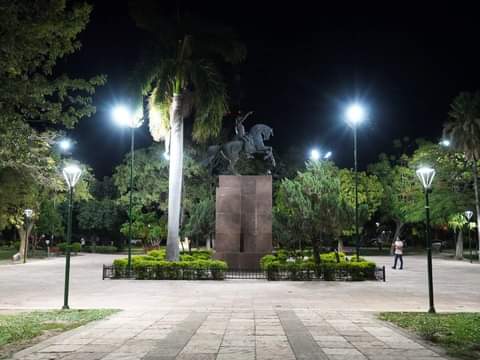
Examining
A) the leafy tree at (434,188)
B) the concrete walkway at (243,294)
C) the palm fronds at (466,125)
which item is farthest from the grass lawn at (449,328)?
the leafy tree at (434,188)

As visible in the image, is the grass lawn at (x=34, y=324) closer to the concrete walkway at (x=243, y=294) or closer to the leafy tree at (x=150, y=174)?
the concrete walkway at (x=243, y=294)

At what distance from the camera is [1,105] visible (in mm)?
9844

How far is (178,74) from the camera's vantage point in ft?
68.2

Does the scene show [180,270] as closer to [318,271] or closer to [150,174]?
[318,271]

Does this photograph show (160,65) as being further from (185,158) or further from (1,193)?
(185,158)

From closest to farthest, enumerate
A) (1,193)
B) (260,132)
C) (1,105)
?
(1,105)
(1,193)
(260,132)

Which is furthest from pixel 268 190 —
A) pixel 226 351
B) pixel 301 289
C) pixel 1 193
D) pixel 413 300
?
pixel 226 351

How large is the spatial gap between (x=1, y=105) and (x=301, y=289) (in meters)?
11.0

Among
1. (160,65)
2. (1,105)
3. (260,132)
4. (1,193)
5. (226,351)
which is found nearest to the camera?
(226,351)

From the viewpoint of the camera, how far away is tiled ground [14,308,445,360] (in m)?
6.53

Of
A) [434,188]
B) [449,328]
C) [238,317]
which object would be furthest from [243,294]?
[434,188]

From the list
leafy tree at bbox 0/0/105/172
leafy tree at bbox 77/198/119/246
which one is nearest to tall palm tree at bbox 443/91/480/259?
leafy tree at bbox 0/0/105/172

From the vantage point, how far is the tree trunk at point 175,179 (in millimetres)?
21000

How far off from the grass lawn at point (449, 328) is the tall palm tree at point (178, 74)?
42.6 feet
